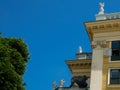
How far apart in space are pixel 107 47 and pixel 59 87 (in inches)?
243

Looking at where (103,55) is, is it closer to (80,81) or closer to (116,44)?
(116,44)

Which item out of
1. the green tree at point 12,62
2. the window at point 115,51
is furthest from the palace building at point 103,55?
the green tree at point 12,62

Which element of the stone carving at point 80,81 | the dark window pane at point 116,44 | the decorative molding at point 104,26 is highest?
the decorative molding at point 104,26

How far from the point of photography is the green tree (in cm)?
3191

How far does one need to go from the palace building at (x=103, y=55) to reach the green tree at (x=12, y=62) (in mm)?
6265

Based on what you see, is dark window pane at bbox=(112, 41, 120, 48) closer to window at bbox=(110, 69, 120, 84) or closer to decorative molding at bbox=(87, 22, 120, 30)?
decorative molding at bbox=(87, 22, 120, 30)

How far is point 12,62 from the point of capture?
3397 centimetres

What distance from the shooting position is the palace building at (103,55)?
121ft

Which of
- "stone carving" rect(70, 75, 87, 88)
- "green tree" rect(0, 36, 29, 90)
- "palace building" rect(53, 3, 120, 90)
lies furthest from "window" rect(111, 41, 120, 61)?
"green tree" rect(0, 36, 29, 90)

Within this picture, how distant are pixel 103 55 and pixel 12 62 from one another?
864 centimetres

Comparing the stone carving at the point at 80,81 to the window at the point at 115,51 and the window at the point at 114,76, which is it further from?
the window at the point at 115,51

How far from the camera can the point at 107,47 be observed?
3844 centimetres

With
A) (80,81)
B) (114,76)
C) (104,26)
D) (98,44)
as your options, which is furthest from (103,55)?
(80,81)

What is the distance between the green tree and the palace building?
20.6ft
